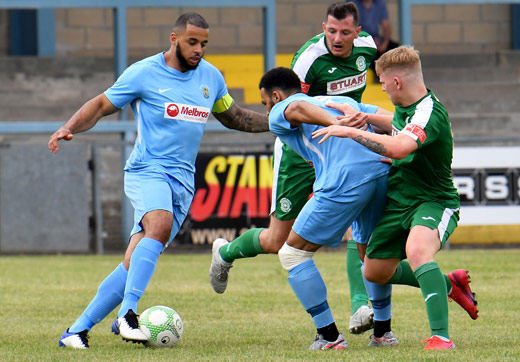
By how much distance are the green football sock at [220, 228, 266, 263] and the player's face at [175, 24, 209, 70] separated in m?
1.53

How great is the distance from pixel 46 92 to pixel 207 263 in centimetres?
665

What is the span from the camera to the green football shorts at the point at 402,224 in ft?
18.4

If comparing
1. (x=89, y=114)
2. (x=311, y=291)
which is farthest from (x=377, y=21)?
(x=311, y=291)

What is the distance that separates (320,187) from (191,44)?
4.12ft

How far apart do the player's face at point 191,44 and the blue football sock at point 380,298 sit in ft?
5.61

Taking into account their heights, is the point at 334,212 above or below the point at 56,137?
below

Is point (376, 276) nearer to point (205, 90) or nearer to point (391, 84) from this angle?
point (391, 84)

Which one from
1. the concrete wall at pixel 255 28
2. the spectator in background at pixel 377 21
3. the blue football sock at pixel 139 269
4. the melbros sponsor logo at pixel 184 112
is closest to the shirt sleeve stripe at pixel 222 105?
the melbros sponsor logo at pixel 184 112

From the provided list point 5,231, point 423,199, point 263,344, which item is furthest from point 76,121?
point 5,231

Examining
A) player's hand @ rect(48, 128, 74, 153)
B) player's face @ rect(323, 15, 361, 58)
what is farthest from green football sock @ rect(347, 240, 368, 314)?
player's hand @ rect(48, 128, 74, 153)

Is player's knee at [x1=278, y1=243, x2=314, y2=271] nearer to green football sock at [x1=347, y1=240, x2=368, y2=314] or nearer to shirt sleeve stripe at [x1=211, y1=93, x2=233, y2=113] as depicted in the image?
green football sock at [x1=347, y1=240, x2=368, y2=314]

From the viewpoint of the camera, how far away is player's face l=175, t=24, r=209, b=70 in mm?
6273

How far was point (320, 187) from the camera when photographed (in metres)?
5.79

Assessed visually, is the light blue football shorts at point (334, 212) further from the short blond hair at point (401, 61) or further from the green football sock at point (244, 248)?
the green football sock at point (244, 248)
